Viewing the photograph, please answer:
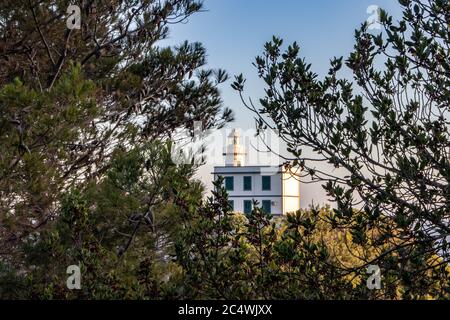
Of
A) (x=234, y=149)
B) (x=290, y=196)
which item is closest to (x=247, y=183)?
(x=290, y=196)

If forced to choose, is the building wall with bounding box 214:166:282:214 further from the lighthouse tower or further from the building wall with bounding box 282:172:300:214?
the lighthouse tower

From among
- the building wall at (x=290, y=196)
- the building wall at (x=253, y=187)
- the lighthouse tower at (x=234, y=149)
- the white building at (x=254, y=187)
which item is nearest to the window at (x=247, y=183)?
the white building at (x=254, y=187)

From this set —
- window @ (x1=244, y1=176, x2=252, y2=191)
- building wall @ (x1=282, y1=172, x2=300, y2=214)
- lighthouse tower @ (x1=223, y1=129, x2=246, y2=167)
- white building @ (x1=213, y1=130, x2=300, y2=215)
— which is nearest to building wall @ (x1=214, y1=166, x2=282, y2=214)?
white building @ (x1=213, y1=130, x2=300, y2=215)

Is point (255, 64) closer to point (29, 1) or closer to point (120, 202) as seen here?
point (120, 202)

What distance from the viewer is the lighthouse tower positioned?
1038cm

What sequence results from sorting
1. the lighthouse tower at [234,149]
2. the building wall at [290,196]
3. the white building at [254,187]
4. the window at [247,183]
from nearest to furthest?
the lighthouse tower at [234,149], the white building at [254,187], the window at [247,183], the building wall at [290,196]

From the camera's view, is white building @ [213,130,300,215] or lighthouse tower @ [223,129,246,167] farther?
white building @ [213,130,300,215]

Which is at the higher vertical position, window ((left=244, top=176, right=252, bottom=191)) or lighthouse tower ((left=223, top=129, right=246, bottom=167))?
window ((left=244, top=176, right=252, bottom=191))

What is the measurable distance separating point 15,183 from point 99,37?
3.28 m

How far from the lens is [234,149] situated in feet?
116

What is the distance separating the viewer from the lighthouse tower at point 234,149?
10.4 metres

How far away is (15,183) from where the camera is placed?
21.6 ft

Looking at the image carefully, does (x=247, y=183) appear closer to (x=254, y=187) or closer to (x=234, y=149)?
(x=254, y=187)

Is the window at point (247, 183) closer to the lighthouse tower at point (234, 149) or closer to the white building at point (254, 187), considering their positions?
the white building at point (254, 187)
